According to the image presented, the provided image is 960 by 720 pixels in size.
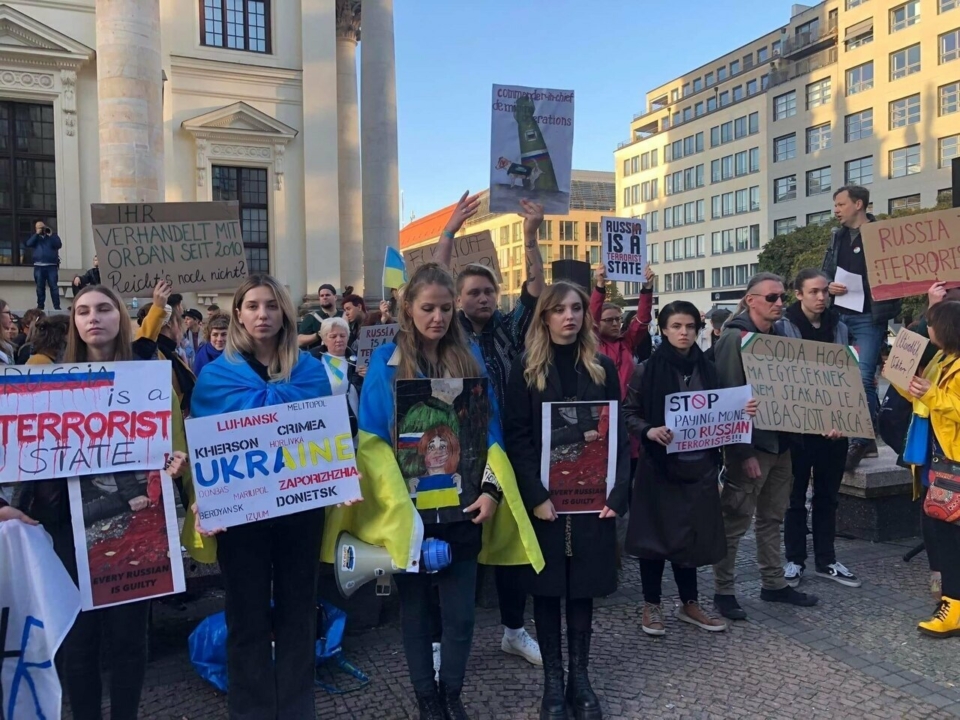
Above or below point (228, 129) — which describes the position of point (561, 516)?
below

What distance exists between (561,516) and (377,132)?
22.0 metres

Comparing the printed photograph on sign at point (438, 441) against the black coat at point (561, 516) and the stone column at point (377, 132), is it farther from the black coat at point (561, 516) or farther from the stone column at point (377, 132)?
the stone column at point (377, 132)

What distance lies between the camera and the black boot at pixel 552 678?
374 centimetres

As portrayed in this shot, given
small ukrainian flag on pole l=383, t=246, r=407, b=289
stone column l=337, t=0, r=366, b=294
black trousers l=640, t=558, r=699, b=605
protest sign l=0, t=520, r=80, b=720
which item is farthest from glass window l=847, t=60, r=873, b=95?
protest sign l=0, t=520, r=80, b=720

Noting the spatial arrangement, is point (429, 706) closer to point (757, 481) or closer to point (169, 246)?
point (757, 481)

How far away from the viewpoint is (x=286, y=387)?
3.45m

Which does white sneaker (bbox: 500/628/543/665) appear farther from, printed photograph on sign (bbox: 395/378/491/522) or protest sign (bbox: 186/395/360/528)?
protest sign (bbox: 186/395/360/528)

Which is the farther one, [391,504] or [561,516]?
[561,516]

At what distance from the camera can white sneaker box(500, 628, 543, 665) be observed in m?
4.53

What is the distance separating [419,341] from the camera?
3.74 metres

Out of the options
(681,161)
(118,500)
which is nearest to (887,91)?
(681,161)

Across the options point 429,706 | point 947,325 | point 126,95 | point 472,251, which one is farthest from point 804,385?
point 126,95

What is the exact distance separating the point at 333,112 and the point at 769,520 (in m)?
21.7

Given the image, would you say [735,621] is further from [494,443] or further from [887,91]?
[887,91]
